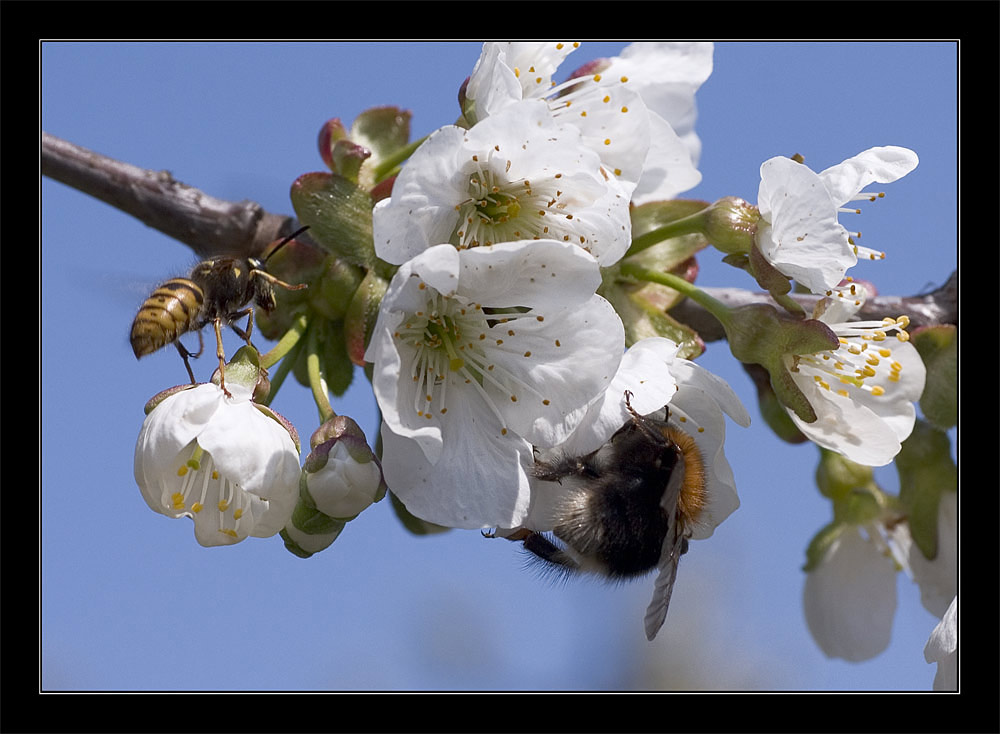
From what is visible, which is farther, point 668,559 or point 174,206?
point 174,206

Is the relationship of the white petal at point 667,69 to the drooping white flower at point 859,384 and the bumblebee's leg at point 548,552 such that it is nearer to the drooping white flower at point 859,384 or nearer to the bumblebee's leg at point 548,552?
the drooping white flower at point 859,384

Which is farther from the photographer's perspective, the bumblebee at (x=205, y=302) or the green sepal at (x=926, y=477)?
the green sepal at (x=926, y=477)

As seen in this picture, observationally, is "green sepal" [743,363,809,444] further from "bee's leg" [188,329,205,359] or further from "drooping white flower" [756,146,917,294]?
"bee's leg" [188,329,205,359]

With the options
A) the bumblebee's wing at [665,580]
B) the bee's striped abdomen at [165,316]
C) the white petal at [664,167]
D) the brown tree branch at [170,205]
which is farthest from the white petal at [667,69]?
the bee's striped abdomen at [165,316]

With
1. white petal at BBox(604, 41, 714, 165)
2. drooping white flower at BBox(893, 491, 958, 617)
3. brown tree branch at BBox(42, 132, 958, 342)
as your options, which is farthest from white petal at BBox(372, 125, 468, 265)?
drooping white flower at BBox(893, 491, 958, 617)

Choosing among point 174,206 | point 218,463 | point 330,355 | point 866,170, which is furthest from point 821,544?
point 174,206

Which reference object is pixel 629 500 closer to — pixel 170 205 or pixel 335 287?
pixel 335 287
